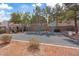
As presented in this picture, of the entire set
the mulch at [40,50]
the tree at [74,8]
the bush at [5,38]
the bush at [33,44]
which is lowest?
the mulch at [40,50]

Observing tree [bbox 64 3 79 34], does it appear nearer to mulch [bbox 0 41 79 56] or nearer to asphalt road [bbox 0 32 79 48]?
asphalt road [bbox 0 32 79 48]

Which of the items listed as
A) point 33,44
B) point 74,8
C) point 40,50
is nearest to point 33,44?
point 33,44

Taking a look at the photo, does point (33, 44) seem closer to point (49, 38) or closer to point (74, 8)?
point (49, 38)

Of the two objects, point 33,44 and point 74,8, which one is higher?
point 74,8

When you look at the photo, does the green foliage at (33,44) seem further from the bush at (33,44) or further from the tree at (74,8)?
the tree at (74,8)

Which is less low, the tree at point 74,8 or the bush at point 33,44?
the tree at point 74,8

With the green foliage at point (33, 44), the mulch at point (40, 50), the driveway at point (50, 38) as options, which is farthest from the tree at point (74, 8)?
the green foliage at point (33, 44)

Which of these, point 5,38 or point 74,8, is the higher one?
point 74,8

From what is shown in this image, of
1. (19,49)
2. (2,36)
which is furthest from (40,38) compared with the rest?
(2,36)

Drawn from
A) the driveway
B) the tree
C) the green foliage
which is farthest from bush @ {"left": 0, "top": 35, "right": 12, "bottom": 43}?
the tree

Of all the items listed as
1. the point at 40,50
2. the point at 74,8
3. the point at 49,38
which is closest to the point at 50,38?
the point at 49,38

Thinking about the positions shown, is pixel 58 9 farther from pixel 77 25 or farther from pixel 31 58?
pixel 31 58

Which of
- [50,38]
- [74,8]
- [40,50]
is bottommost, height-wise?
[40,50]

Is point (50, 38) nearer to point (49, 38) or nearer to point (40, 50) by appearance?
point (49, 38)
